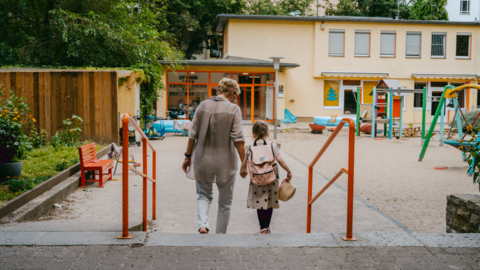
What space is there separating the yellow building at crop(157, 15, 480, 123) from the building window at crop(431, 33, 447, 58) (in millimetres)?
44

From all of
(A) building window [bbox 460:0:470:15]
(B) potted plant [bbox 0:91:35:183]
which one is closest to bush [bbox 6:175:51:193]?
(B) potted plant [bbox 0:91:35:183]

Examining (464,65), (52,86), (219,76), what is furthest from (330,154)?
(464,65)

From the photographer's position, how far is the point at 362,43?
2873cm

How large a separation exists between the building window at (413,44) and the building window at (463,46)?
9.61ft

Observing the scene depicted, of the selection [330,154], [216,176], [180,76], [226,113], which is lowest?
[330,154]

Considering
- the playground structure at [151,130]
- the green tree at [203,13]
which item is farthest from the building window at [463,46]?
the playground structure at [151,130]

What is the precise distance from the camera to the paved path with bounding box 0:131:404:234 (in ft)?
17.3

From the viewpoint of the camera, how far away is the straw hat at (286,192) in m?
4.65

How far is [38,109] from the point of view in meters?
12.7

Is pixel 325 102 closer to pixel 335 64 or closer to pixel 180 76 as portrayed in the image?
pixel 335 64

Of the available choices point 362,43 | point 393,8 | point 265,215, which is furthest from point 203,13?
point 265,215

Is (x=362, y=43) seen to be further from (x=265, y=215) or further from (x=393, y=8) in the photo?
(x=265, y=215)

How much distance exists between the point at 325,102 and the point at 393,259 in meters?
25.9

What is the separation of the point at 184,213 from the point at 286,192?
204 centimetres
